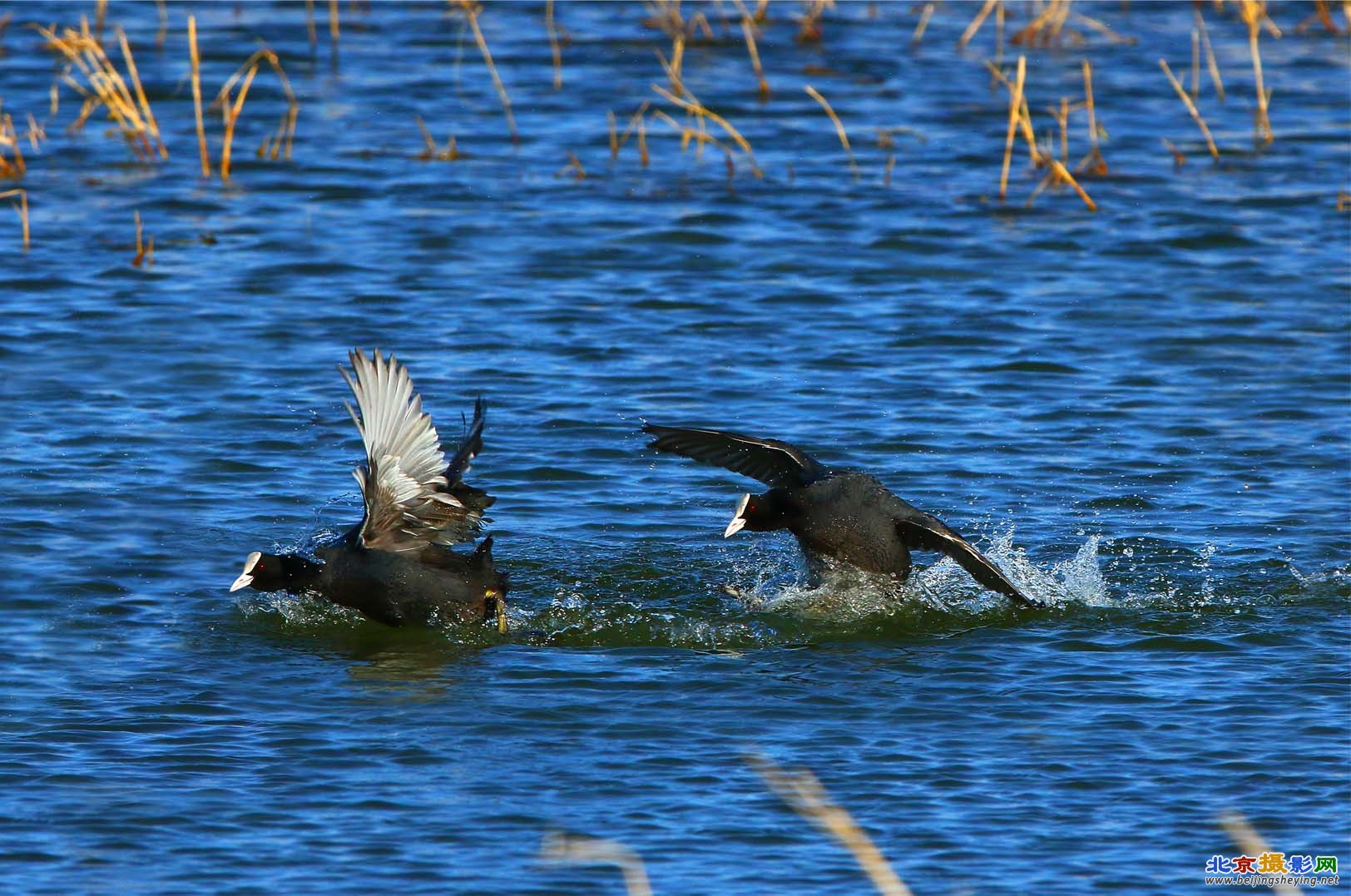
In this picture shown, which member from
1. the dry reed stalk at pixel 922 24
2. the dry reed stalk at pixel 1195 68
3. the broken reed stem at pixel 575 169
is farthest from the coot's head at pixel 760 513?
the dry reed stalk at pixel 922 24

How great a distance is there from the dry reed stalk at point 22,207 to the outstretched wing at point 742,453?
518 cm

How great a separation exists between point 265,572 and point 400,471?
0.65 meters

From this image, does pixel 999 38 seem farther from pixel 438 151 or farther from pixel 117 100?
pixel 117 100

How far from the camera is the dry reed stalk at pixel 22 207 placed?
36.7 feet

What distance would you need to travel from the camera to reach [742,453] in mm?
7426

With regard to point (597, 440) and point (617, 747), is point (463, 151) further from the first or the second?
point (617, 747)

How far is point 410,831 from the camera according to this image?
5.33 metres

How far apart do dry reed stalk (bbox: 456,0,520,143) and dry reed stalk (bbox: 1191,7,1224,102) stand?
4.73m

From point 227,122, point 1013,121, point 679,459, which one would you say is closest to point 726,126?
point 1013,121

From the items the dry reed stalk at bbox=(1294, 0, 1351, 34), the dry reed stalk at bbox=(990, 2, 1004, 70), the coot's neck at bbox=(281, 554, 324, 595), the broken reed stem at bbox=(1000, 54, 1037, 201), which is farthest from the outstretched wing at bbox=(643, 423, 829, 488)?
the dry reed stalk at bbox=(1294, 0, 1351, 34)

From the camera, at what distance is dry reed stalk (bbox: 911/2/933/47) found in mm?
15789

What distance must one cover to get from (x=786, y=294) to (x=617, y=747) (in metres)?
5.34

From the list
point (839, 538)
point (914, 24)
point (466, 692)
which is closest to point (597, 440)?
point (839, 538)

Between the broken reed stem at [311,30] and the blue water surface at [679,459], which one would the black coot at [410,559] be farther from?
the broken reed stem at [311,30]
